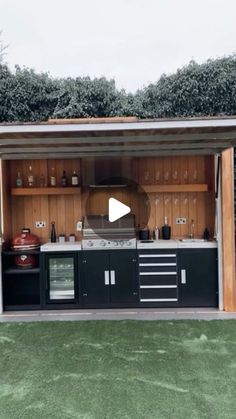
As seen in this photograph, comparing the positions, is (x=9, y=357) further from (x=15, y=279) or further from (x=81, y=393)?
(x=15, y=279)

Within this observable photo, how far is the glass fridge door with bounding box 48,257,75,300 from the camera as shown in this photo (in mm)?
5129

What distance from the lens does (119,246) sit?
5.07 m

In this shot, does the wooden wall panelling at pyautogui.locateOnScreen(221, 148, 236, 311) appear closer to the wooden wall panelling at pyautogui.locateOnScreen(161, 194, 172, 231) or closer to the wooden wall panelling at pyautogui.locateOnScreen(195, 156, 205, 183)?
the wooden wall panelling at pyautogui.locateOnScreen(195, 156, 205, 183)

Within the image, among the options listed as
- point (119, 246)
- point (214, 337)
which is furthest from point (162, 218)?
point (214, 337)

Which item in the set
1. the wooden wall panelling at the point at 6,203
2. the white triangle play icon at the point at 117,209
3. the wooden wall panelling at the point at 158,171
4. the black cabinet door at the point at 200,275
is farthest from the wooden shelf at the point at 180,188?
the wooden wall panelling at the point at 6,203

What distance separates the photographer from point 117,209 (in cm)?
556

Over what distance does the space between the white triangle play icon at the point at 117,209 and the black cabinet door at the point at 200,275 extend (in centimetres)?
109

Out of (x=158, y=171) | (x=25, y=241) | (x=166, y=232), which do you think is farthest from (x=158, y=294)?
(x=25, y=241)

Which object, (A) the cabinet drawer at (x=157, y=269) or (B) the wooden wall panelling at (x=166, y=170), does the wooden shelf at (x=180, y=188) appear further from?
(A) the cabinet drawer at (x=157, y=269)

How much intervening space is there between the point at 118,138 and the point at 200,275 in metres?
2.30

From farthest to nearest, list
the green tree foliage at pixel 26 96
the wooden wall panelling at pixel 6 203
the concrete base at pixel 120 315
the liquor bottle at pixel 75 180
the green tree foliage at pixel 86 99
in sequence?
1. the green tree foliage at pixel 26 96
2. the green tree foliage at pixel 86 99
3. the liquor bottle at pixel 75 180
4. the wooden wall panelling at pixel 6 203
5. the concrete base at pixel 120 315

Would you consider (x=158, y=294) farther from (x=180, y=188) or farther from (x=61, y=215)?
(x=61, y=215)

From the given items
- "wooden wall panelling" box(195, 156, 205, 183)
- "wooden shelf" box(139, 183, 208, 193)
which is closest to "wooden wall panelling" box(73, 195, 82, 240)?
"wooden shelf" box(139, 183, 208, 193)

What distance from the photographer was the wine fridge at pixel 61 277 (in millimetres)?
5102
